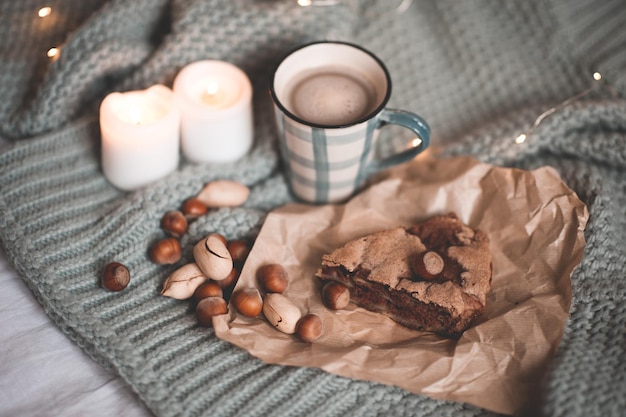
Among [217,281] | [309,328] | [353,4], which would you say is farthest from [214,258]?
[353,4]

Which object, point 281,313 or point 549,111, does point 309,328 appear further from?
point 549,111

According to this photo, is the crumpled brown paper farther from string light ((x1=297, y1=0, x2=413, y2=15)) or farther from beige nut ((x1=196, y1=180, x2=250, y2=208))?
string light ((x1=297, y1=0, x2=413, y2=15))

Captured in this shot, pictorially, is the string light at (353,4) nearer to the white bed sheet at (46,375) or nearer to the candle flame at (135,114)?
the candle flame at (135,114)

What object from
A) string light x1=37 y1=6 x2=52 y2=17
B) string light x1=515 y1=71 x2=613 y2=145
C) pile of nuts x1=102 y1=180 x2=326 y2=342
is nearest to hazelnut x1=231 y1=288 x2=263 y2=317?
pile of nuts x1=102 y1=180 x2=326 y2=342

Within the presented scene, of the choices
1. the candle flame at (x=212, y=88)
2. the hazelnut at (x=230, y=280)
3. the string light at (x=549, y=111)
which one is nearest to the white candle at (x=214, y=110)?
the candle flame at (x=212, y=88)

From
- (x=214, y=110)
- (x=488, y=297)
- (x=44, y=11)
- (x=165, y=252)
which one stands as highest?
(x=44, y=11)

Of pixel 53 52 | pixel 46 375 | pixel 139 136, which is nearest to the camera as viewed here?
pixel 46 375
